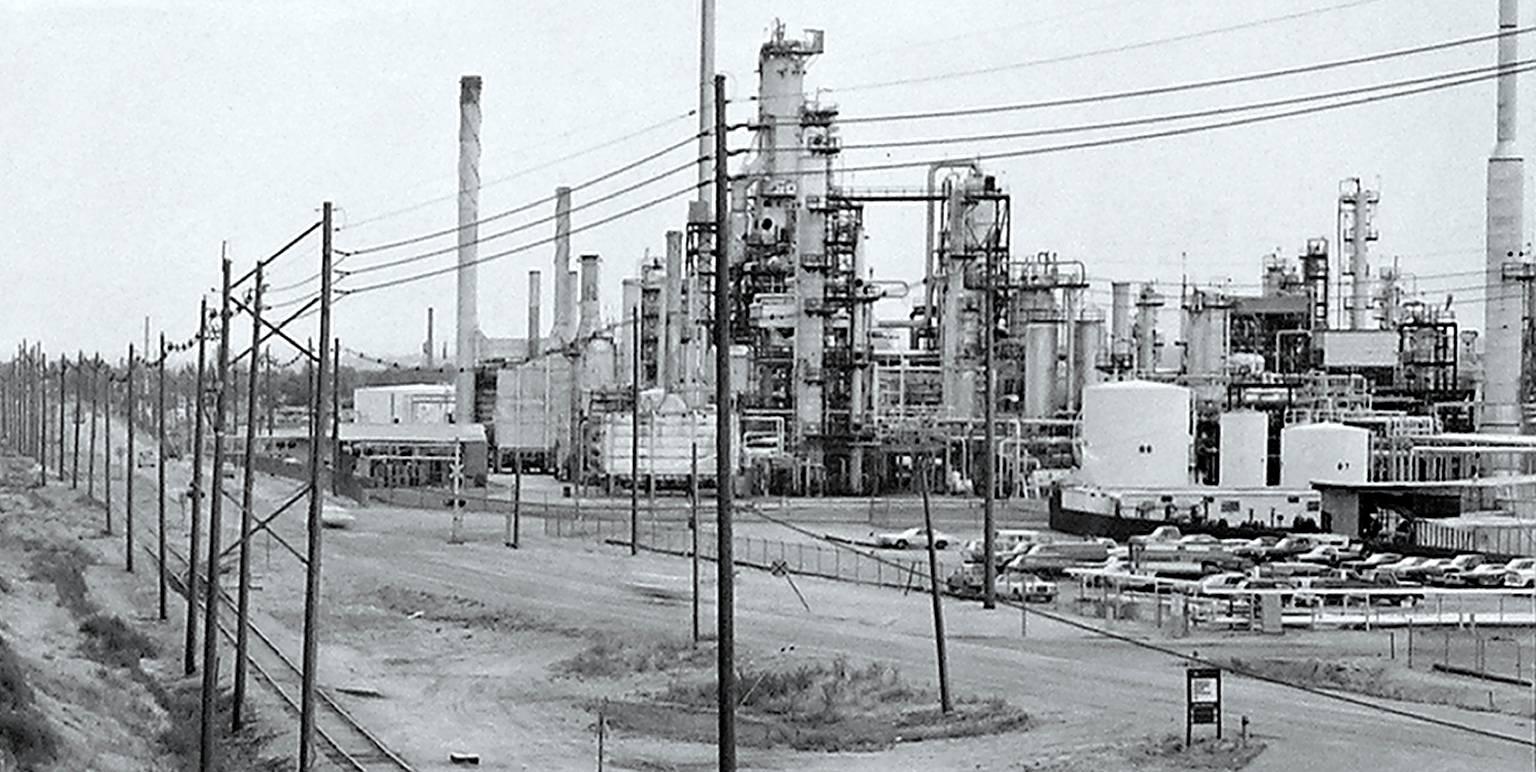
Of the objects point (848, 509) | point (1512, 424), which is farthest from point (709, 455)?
point (1512, 424)

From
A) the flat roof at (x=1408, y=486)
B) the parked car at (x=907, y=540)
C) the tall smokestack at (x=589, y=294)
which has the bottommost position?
the parked car at (x=907, y=540)

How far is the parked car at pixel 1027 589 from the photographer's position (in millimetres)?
43375

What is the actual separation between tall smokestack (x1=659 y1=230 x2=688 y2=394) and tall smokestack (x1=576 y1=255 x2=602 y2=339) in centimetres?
617

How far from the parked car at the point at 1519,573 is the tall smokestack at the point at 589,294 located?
55857mm

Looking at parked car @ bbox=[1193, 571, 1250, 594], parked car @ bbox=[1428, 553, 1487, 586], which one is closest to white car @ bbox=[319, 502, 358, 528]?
parked car @ bbox=[1193, 571, 1250, 594]

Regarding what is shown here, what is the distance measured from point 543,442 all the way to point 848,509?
83.8 feet

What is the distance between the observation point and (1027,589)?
4347 centimetres

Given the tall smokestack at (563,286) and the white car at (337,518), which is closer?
the white car at (337,518)

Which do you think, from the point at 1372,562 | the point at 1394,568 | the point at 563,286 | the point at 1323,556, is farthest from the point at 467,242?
the point at 1394,568

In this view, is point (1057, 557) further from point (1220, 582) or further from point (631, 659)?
point (631, 659)

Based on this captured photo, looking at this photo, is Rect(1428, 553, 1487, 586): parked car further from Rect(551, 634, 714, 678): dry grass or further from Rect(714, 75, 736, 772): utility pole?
Rect(714, 75, 736, 772): utility pole

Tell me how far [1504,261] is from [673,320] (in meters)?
36.2

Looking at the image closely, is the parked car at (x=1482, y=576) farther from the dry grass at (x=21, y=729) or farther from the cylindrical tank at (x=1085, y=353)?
the cylindrical tank at (x=1085, y=353)

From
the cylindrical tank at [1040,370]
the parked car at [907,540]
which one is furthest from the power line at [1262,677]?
the cylindrical tank at [1040,370]
